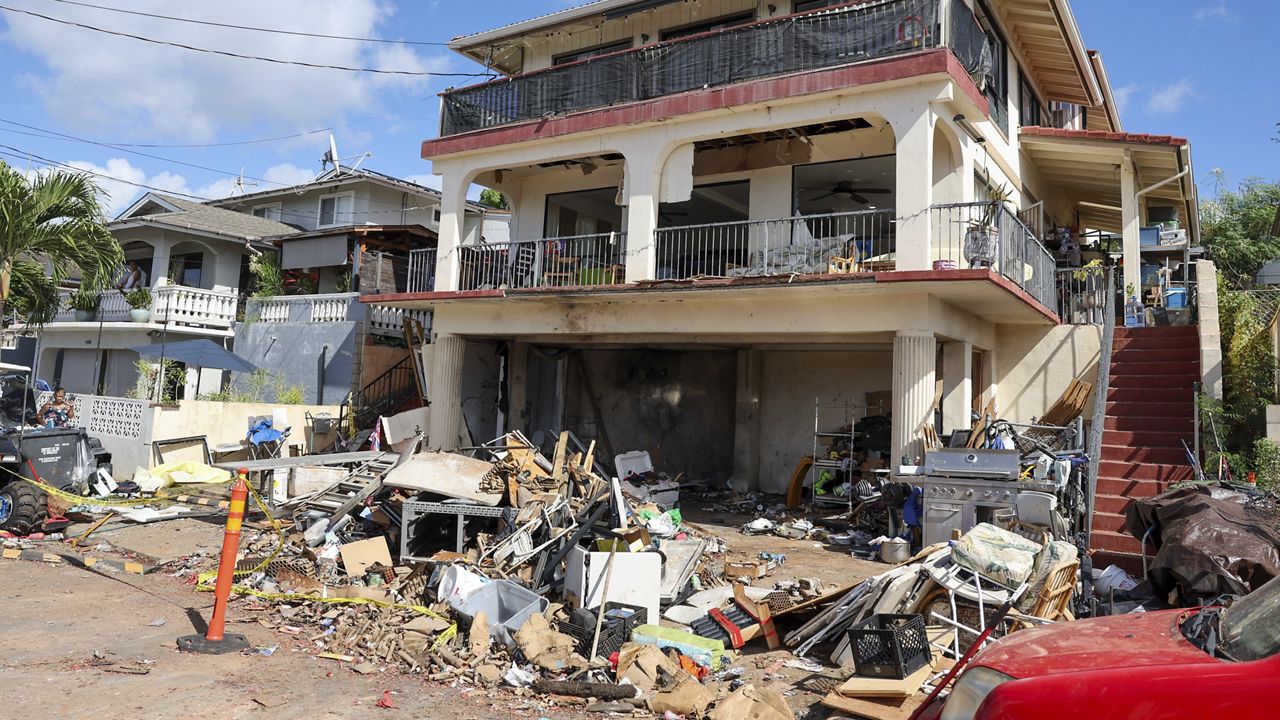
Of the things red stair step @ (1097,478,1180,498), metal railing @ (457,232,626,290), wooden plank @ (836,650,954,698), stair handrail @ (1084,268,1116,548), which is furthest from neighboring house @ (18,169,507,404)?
wooden plank @ (836,650,954,698)

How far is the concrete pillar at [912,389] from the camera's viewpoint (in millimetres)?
11070

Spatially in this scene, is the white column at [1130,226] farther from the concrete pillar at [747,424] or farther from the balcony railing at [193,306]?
the balcony railing at [193,306]

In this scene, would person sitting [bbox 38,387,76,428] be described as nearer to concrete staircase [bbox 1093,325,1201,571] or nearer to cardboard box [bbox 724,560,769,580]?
cardboard box [bbox 724,560,769,580]

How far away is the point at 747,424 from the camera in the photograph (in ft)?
53.4

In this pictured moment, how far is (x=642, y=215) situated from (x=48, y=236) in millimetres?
9888

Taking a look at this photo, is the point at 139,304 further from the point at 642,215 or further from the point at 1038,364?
the point at 1038,364

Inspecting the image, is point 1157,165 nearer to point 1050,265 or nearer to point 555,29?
point 1050,265

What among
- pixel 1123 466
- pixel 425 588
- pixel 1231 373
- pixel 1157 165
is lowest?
pixel 425 588

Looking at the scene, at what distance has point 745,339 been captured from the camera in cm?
1380

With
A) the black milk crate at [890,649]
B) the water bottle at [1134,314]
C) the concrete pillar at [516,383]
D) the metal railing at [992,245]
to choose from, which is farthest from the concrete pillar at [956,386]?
the concrete pillar at [516,383]

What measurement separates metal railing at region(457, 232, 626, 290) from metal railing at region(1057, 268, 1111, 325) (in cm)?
835

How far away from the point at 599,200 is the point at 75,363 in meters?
21.0

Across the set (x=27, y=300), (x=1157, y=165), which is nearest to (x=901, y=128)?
(x=1157, y=165)

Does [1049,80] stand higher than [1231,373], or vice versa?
[1049,80]
